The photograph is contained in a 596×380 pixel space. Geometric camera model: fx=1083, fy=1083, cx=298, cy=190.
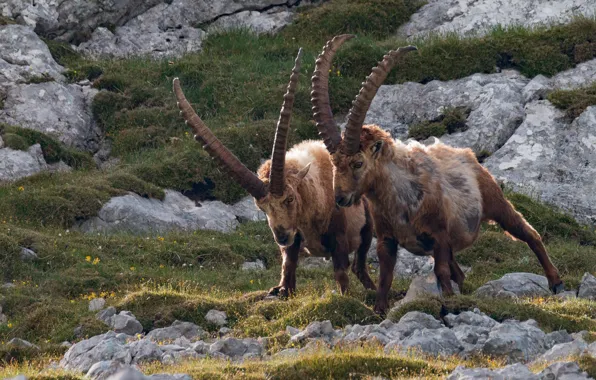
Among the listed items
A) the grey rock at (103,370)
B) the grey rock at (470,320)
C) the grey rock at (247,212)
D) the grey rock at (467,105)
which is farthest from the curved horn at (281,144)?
the grey rock at (467,105)

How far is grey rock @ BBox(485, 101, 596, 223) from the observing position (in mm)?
22656

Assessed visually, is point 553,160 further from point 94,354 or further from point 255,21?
point 94,354

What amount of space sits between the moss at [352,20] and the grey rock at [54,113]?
6730mm

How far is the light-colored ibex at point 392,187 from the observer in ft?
49.2

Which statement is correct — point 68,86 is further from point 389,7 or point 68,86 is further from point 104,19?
point 389,7

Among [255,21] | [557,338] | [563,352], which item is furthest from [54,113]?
[563,352]

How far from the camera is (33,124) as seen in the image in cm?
2553

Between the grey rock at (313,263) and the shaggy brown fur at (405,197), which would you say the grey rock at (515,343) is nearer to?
the shaggy brown fur at (405,197)

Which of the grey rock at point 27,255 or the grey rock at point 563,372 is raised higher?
the grey rock at point 563,372

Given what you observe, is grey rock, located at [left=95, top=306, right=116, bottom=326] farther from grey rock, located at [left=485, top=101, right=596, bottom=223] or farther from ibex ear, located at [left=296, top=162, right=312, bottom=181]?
grey rock, located at [left=485, top=101, right=596, bottom=223]

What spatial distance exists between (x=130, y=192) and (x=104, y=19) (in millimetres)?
9697

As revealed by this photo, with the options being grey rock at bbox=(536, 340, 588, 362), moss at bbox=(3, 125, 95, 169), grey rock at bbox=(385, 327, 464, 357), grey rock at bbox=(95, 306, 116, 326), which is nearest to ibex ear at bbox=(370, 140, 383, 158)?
grey rock at bbox=(385, 327, 464, 357)

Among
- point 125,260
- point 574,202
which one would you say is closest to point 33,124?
point 125,260

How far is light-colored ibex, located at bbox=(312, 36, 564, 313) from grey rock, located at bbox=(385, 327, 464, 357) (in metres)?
2.99
